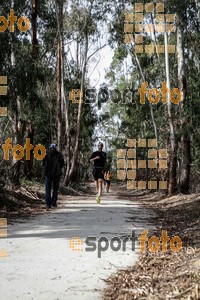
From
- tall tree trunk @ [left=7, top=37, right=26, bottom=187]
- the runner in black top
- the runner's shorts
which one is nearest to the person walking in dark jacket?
the runner in black top

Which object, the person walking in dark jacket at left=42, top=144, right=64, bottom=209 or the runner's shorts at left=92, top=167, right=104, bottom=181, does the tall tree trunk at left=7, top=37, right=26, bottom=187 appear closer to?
the person walking in dark jacket at left=42, top=144, right=64, bottom=209

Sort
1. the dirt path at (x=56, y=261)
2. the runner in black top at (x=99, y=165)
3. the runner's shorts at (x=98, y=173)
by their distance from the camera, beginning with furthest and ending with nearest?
the runner's shorts at (x=98, y=173) < the runner in black top at (x=99, y=165) < the dirt path at (x=56, y=261)

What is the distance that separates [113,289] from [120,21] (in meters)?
24.2

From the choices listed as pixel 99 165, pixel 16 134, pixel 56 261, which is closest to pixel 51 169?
pixel 99 165

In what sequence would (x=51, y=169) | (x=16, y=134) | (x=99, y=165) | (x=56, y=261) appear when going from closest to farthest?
(x=56, y=261), (x=51, y=169), (x=99, y=165), (x=16, y=134)

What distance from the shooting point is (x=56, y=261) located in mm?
5039

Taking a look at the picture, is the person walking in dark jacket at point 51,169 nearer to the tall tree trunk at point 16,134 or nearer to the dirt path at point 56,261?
the tall tree trunk at point 16,134

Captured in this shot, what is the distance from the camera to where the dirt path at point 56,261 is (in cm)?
389

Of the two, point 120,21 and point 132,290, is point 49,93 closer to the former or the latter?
point 120,21

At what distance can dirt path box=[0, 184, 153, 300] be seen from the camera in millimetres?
3889

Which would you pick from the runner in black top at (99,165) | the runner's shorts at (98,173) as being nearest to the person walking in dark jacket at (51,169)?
the runner in black top at (99,165)

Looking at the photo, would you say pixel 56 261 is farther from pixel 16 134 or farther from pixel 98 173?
pixel 16 134

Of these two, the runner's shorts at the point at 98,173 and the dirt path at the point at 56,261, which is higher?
the runner's shorts at the point at 98,173

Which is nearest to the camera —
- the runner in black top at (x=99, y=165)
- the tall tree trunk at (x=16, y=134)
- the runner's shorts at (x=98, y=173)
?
the tall tree trunk at (x=16, y=134)
